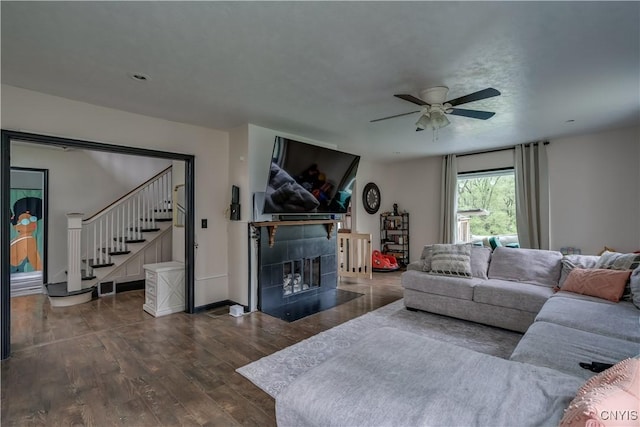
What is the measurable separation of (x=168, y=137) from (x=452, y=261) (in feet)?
12.6

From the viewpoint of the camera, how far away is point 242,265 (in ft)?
13.5

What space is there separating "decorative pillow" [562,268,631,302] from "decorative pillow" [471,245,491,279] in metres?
0.81

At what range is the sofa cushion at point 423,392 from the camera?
1107 millimetres

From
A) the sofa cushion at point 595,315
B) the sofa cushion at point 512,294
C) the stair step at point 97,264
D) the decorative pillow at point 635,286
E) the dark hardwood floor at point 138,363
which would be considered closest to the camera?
the dark hardwood floor at point 138,363

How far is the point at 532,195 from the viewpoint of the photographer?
5066mm

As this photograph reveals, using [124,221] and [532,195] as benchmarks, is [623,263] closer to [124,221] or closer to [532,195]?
[532,195]

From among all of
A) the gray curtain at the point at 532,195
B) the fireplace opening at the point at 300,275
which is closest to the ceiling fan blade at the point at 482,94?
the fireplace opening at the point at 300,275

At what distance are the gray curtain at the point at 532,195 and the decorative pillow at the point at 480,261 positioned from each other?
1684 mm

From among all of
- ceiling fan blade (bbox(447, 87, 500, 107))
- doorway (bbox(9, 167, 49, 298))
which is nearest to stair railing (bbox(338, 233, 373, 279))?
ceiling fan blade (bbox(447, 87, 500, 107))

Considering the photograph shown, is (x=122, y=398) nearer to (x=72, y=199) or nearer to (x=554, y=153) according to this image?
(x=72, y=199)

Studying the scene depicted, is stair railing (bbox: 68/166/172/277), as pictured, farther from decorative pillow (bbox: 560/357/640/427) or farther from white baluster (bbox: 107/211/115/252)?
decorative pillow (bbox: 560/357/640/427)

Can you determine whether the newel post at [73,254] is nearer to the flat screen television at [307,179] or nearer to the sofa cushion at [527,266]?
the flat screen television at [307,179]

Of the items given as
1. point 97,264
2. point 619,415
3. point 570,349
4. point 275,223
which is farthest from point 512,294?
point 97,264

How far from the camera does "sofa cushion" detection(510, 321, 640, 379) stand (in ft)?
5.57
